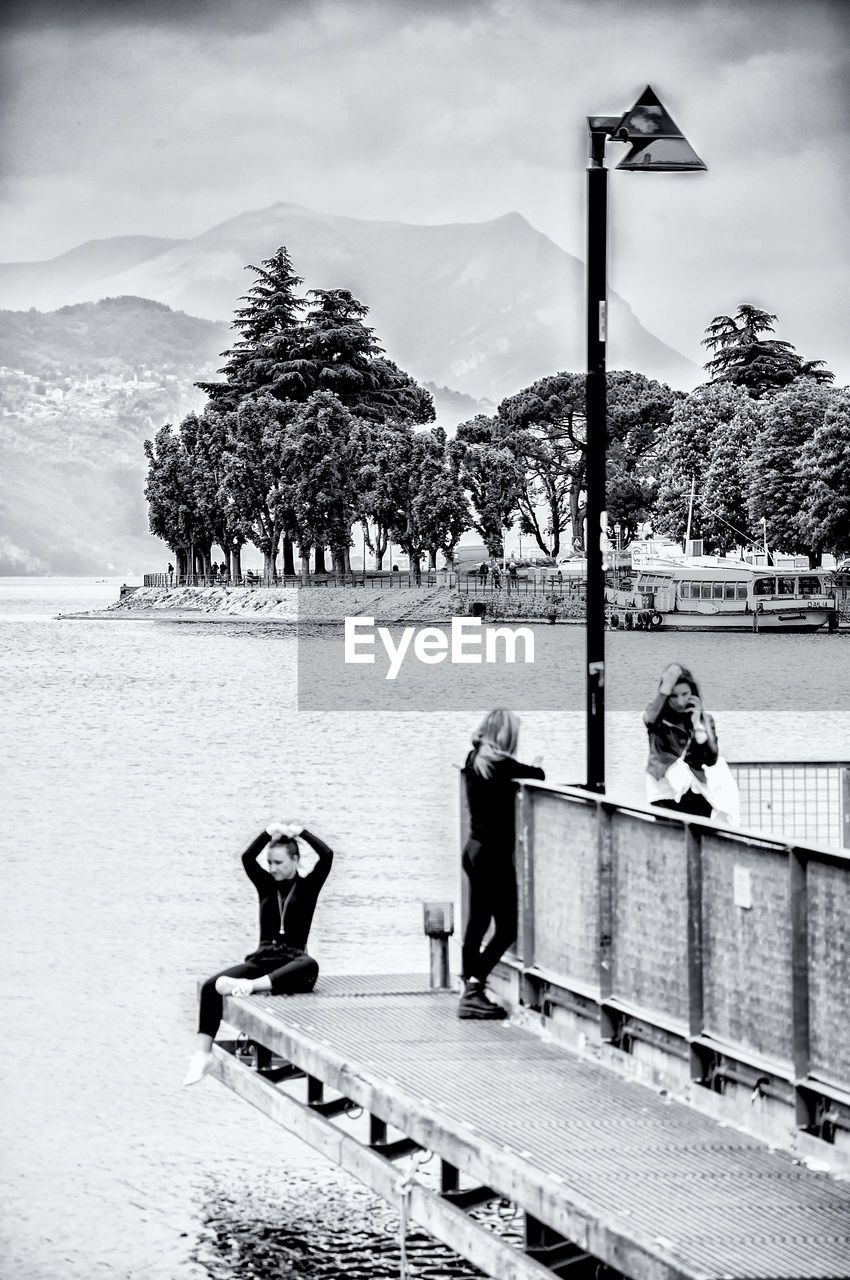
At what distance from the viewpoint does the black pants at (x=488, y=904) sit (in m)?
11.1

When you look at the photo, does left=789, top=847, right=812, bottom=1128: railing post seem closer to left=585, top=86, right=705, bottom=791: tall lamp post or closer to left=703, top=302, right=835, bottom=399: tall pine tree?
left=585, top=86, right=705, bottom=791: tall lamp post

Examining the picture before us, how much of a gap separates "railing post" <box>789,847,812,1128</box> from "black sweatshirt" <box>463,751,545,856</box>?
2959 mm

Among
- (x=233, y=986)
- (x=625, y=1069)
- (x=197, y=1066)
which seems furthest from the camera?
(x=233, y=986)

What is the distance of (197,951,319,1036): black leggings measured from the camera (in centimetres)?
1211

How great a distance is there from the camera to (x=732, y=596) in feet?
397

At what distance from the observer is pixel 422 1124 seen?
30.2ft

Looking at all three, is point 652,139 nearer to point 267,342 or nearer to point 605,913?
point 605,913

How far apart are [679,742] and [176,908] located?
12192 millimetres

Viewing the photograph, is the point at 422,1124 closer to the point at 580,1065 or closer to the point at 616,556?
the point at 580,1065

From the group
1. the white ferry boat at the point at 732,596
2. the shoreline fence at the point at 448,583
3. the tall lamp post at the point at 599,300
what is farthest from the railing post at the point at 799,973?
the shoreline fence at the point at 448,583

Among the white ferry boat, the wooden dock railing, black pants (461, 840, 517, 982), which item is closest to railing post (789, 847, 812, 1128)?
the wooden dock railing

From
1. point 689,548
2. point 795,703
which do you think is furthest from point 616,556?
point 795,703

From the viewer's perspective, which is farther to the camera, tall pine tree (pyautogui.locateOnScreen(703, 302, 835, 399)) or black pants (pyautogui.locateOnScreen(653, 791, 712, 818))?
tall pine tree (pyautogui.locateOnScreen(703, 302, 835, 399))

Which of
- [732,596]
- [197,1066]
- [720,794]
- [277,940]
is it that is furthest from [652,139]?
[732,596]
